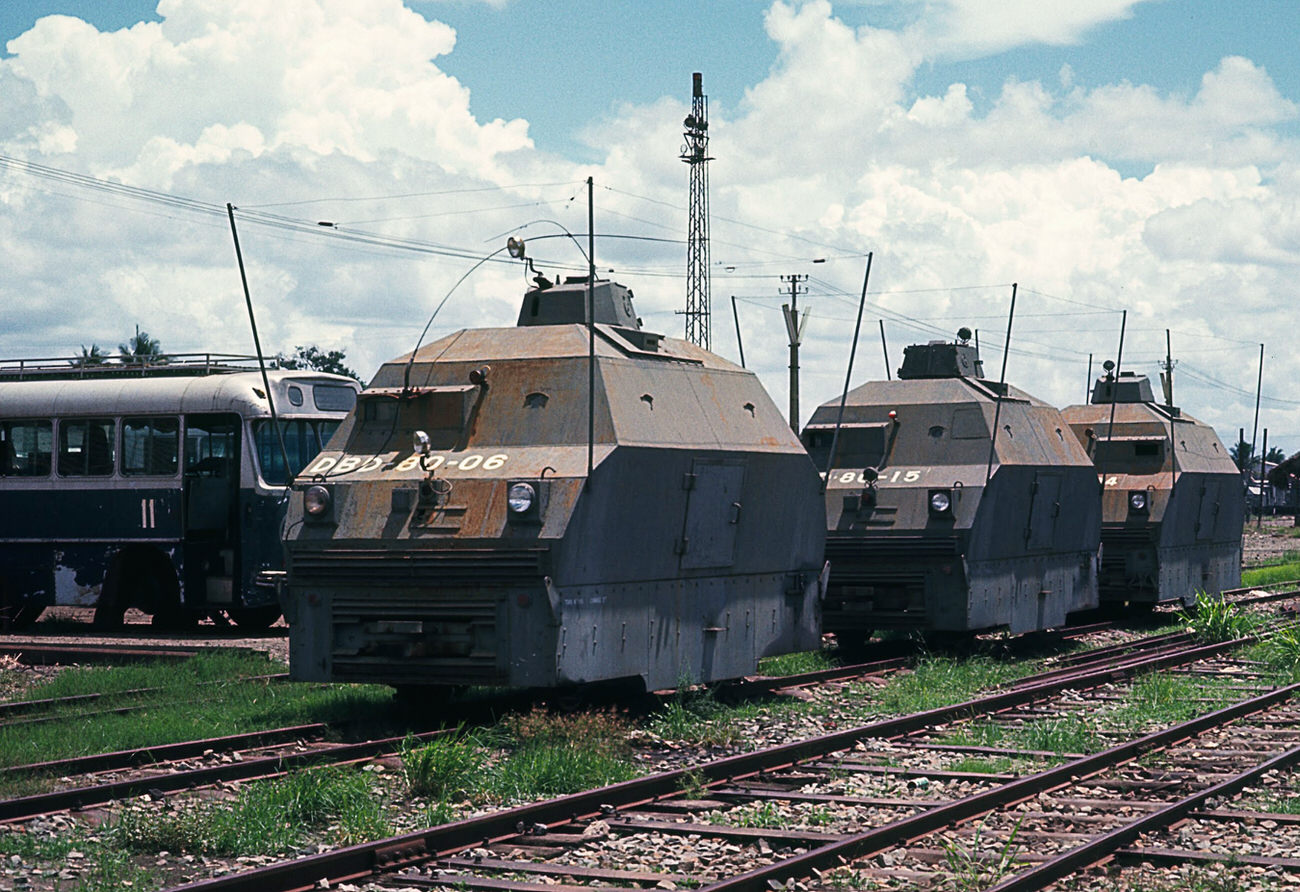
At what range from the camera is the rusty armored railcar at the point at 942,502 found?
1836 cm

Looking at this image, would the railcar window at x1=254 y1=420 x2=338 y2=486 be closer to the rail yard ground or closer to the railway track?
the rail yard ground

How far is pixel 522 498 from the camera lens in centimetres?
1220

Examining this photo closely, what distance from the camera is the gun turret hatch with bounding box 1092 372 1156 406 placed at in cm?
2692

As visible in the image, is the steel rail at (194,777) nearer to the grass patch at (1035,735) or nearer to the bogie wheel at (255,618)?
the grass patch at (1035,735)

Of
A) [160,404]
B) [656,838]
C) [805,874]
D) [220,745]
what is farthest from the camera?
[160,404]

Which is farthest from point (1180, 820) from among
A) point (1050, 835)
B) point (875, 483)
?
point (875, 483)

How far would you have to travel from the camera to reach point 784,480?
50.2 feet

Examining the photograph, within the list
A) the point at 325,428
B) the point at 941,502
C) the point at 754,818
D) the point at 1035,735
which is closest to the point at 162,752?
the point at 754,818

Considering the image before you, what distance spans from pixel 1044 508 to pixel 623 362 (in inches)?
333

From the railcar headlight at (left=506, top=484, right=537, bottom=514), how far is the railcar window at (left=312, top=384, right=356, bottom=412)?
11.1 m

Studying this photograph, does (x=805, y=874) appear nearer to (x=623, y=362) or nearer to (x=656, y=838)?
(x=656, y=838)

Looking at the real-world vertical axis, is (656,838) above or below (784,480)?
below

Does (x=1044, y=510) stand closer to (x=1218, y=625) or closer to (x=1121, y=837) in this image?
(x=1218, y=625)

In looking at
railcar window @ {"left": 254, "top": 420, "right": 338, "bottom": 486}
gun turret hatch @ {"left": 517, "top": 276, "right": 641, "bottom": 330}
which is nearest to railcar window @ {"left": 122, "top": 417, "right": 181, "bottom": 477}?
railcar window @ {"left": 254, "top": 420, "right": 338, "bottom": 486}
